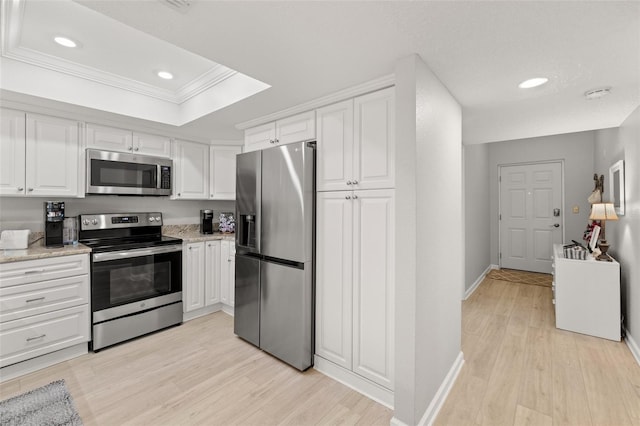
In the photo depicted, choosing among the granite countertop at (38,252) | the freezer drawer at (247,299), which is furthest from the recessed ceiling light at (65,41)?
the freezer drawer at (247,299)

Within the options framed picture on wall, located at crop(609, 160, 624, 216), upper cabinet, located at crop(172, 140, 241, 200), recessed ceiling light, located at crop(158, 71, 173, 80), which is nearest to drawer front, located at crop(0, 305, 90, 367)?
upper cabinet, located at crop(172, 140, 241, 200)

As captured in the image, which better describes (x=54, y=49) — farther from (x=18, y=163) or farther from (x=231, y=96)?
(x=231, y=96)

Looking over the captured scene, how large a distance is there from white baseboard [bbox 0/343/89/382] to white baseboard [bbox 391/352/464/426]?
8.89 feet

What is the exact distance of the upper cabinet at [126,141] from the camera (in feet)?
9.50

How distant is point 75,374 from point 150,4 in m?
2.71

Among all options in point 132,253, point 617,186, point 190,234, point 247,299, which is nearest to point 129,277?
point 132,253

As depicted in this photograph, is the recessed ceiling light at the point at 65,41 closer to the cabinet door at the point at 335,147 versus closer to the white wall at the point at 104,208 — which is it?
the white wall at the point at 104,208

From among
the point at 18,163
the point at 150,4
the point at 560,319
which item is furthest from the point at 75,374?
the point at 560,319

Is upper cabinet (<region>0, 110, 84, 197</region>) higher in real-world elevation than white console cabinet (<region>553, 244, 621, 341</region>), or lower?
higher

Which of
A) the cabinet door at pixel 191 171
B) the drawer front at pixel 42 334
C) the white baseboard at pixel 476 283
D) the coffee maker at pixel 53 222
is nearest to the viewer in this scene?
the drawer front at pixel 42 334

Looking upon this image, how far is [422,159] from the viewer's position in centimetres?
171

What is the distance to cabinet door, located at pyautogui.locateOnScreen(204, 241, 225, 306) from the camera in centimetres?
343

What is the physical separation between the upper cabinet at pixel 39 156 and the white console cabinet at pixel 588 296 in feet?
17.0

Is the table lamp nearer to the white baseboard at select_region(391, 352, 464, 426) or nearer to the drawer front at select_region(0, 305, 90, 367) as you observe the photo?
the white baseboard at select_region(391, 352, 464, 426)
